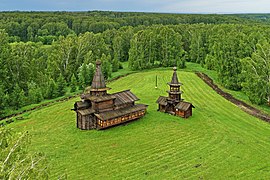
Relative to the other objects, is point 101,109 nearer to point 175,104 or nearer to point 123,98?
point 123,98

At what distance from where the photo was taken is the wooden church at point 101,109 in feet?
89.2

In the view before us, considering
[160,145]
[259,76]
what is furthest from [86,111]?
[259,76]

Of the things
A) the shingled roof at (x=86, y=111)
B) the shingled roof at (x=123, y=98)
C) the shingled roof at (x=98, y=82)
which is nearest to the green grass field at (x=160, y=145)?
the shingled roof at (x=86, y=111)

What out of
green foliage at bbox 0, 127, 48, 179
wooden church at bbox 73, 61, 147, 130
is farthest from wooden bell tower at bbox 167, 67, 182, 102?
green foliage at bbox 0, 127, 48, 179

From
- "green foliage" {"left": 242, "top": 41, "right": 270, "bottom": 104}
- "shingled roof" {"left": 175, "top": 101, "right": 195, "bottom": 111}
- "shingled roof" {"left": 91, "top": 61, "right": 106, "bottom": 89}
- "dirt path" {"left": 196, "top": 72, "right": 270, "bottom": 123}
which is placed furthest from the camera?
"green foliage" {"left": 242, "top": 41, "right": 270, "bottom": 104}

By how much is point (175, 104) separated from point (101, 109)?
8376 mm

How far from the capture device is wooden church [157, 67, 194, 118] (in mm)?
30281

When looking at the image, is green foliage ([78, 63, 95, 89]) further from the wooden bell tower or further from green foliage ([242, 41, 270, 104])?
green foliage ([242, 41, 270, 104])

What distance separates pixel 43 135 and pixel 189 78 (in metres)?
31.0

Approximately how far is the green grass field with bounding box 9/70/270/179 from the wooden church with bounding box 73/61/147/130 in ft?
2.85

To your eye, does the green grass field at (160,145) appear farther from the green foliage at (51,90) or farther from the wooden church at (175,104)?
the green foliage at (51,90)

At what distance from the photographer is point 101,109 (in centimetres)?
2783

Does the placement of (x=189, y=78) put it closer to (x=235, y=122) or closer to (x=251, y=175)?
(x=235, y=122)

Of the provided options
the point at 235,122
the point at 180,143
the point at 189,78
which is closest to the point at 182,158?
the point at 180,143
